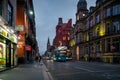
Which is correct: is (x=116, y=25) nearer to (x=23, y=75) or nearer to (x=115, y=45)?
(x=115, y=45)

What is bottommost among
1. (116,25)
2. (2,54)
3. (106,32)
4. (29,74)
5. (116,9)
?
(29,74)

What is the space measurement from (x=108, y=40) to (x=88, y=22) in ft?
71.0

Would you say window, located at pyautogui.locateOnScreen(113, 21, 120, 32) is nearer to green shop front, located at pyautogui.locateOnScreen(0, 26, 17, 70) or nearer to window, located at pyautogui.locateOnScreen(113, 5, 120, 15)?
window, located at pyautogui.locateOnScreen(113, 5, 120, 15)

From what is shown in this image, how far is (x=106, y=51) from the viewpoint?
182ft

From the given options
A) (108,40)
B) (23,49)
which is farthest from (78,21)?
(23,49)

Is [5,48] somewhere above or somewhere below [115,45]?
below

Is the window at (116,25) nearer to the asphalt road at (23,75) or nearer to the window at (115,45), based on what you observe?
the window at (115,45)

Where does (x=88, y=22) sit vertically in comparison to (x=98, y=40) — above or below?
above

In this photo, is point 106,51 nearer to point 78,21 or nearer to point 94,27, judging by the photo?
point 94,27

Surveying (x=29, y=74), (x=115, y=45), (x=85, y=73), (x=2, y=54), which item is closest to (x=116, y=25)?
(x=115, y=45)

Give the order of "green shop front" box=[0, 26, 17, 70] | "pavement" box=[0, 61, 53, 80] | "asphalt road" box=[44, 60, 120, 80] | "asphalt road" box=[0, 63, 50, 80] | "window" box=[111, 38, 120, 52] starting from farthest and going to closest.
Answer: "window" box=[111, 38, 120, 52]
"green shop front" box=[0, 26, 17, 70]
"asphalt road" box=[44, 60, 120, 80]
"pavement" box=[0, 61, 53, 80]
"asphalt road" box=[0, 63, 50, 80]

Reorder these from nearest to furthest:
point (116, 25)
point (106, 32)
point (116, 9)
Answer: point (116, 9) < point (116, 25) < point (106, 32)

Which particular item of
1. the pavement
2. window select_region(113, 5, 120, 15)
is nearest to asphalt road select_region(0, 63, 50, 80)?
the pavement

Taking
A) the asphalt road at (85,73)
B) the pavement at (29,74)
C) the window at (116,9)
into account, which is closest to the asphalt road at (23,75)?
the pavement at (29,74)
